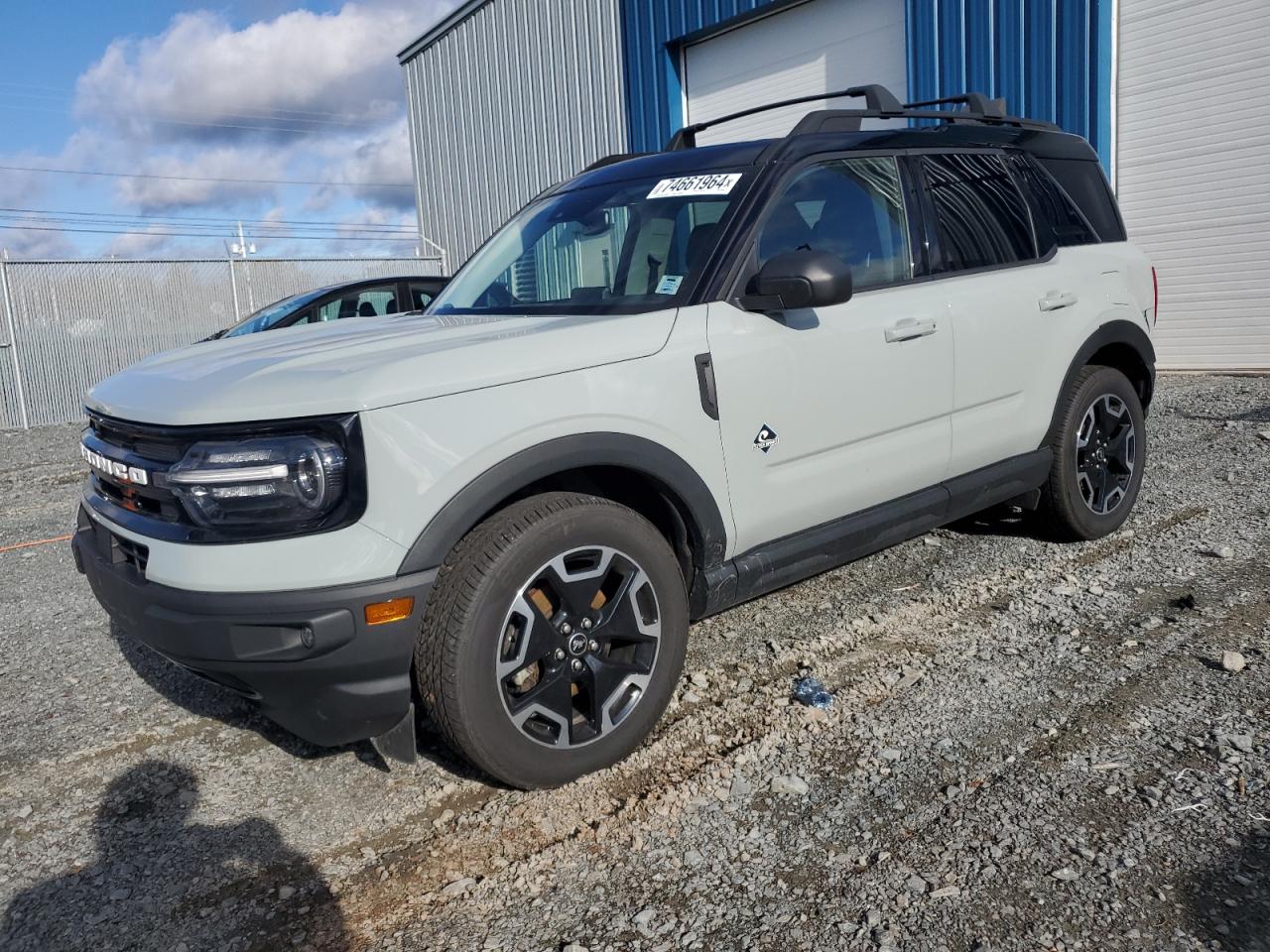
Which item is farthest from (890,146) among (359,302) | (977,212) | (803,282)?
(359,302)

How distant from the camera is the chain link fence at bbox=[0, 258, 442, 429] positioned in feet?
49.2

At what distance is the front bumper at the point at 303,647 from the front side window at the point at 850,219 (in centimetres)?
178

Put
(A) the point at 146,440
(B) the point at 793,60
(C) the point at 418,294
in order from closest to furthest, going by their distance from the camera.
→ (A) the point at 146,440, (C) the point at 418,294, (B) the point at 793,60

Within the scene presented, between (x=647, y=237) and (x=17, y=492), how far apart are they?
7.47m

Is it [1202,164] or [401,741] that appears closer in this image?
[401,741]

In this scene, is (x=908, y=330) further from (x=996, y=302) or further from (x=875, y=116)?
(x=875, y=116)

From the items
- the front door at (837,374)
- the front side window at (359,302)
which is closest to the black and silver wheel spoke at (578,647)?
the front door at (837,374)

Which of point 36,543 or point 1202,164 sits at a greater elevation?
point 1202,164

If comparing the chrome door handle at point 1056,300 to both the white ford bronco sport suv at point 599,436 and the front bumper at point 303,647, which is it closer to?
the white ford bronco sport suv at point 599,436

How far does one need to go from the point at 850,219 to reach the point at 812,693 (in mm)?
1729

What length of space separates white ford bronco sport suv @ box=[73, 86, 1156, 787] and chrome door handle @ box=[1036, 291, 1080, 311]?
0.9 inches

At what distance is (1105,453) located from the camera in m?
4.91

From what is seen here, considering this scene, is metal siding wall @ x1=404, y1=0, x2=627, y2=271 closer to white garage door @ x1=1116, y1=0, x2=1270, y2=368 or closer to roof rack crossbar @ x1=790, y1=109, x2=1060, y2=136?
white garage door @ x1=1116, y1=0, x2=1270, y2=368

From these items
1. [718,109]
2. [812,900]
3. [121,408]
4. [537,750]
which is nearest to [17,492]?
[121,408]
